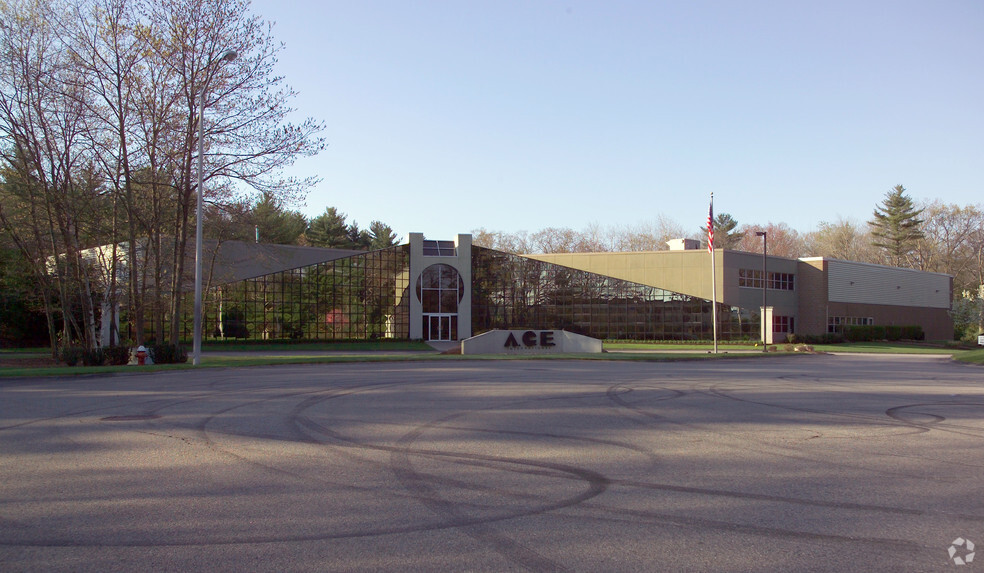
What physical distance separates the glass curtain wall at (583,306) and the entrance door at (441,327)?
5.98 feet

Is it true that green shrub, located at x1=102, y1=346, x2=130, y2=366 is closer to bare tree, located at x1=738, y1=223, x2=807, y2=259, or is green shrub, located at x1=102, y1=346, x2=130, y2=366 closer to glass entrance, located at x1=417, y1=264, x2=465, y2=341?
glass entrance, located at x1=417, y1=264, x2=465, y2=341

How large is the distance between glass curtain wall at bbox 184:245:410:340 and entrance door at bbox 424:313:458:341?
5.38 ft

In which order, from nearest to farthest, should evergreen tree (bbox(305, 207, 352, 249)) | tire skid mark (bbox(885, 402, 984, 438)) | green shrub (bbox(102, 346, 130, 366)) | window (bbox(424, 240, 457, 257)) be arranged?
tire skid mark (bbox(885, 402, 984, 438)) → green shrub (bbox(102, 346, 130, 366)) → window (bbox(424, 240, 457, 257)) → evergreen tree (bbox(305, 207, 352, 249))

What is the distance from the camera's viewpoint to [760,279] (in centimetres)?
6244

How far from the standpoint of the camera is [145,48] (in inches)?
1168

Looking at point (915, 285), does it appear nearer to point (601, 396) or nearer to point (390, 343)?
point (390, 343)

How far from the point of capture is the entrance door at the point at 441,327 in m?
57.7

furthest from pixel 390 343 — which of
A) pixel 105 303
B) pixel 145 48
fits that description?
pixel 145 48

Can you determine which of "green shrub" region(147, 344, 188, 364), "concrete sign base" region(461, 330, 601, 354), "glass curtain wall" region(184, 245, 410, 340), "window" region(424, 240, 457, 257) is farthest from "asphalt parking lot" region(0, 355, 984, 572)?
"window" region(424, 240, 457, 257)

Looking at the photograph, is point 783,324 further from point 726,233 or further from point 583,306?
point 726,233

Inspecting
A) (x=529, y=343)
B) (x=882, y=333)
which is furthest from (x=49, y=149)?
(x=882, y=333)

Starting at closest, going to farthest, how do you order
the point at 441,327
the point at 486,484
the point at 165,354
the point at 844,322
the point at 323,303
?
the point at 486,484, the point at 165,354, the point at 323,303, the point at 441,327, the point at 844,322

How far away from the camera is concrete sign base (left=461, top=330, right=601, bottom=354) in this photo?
40.2m

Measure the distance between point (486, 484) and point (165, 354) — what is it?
24.3 m
